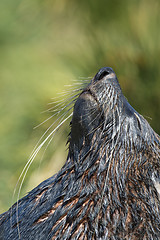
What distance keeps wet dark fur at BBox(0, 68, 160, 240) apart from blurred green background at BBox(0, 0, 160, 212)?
2.67 meters

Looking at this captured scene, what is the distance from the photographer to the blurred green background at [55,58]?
4.87 m

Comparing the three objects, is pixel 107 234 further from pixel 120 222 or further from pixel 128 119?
pixel 128 119

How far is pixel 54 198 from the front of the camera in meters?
2.14

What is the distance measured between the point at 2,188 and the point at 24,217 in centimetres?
313

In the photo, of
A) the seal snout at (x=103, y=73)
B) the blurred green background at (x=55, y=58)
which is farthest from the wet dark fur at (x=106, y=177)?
the blurred green background at (x=55, y=58)

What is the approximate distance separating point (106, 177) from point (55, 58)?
12.8ft

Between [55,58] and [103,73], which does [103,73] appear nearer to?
[103,73]

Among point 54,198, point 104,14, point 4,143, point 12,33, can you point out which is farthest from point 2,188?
point 54,198

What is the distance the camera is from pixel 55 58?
5.66 meters

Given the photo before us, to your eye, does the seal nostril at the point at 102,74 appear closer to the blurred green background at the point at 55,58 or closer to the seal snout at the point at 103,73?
the seal snout at the point at 103,73

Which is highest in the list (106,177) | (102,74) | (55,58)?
(55,58)

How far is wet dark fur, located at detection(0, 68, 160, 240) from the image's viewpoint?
77.0 inches

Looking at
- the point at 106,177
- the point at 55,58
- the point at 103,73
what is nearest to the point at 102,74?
the point at 103,73

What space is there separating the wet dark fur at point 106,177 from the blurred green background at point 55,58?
8.75 feet
